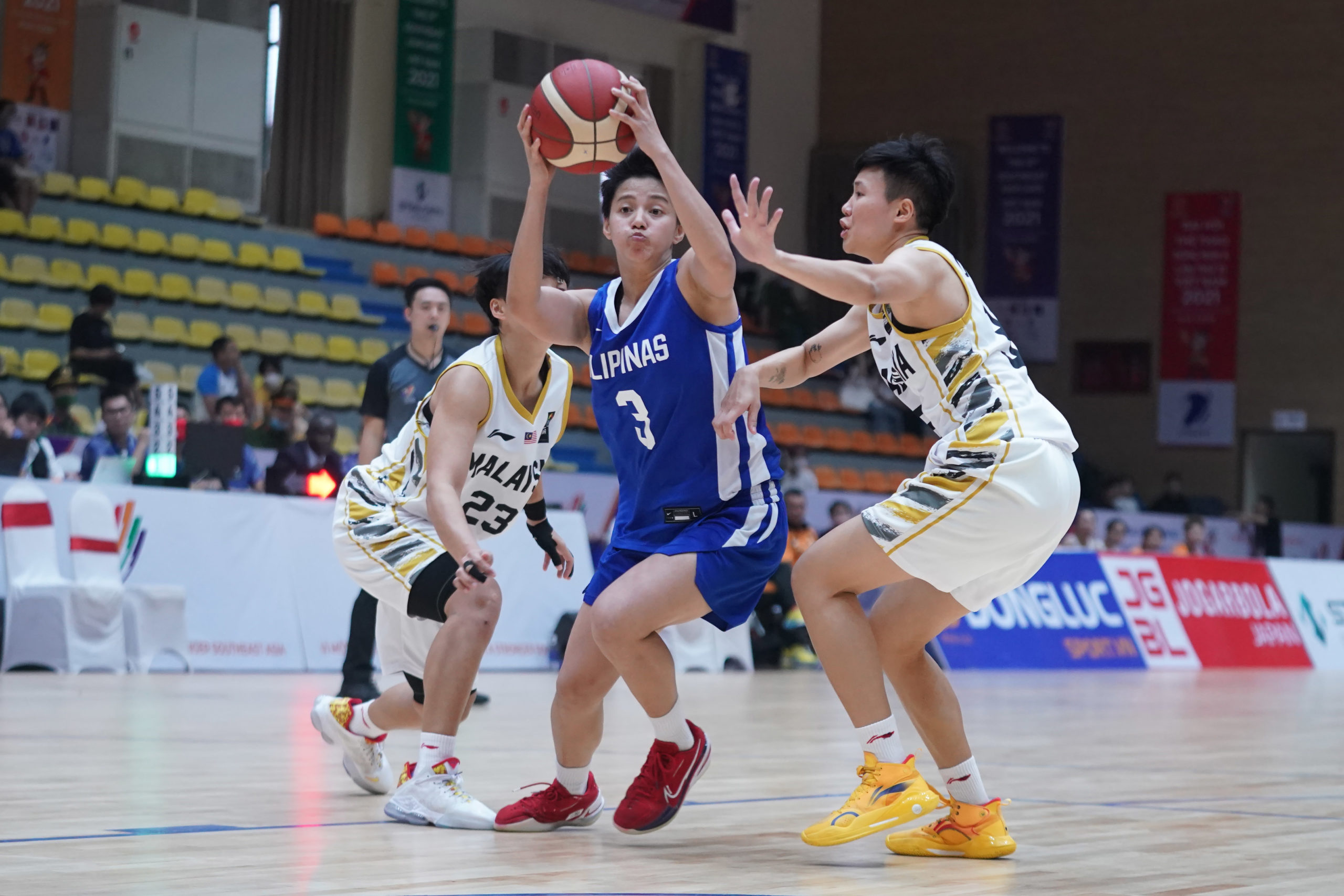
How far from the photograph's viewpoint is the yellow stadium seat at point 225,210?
18.5 metres

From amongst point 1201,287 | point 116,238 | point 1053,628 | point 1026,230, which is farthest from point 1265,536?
point 116,238

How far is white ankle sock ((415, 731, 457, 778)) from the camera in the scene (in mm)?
4520

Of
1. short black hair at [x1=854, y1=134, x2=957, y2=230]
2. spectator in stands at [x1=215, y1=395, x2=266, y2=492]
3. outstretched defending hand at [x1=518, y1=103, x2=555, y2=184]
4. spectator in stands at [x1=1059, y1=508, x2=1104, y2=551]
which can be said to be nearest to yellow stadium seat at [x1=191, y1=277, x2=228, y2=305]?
spectator in stands at [x1=215, y1=395, x2=266, y2=492]

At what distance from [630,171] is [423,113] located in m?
17.6

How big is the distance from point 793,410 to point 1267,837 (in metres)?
18.3

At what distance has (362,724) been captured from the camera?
5.08 meters

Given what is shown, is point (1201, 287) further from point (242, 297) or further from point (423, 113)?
point (242, 297)

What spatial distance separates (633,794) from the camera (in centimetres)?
426

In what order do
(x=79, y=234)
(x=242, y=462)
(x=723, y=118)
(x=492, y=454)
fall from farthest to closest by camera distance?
(x=723, y=118) → (x=79, y=234) → (x=242, y=462) → (x=492, y=454)

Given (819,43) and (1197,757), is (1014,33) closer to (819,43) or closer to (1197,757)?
(819,43)

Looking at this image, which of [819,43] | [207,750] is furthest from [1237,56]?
[207,750]

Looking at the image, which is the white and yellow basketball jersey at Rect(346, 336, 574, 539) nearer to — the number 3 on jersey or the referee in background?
the number 3 on jersey

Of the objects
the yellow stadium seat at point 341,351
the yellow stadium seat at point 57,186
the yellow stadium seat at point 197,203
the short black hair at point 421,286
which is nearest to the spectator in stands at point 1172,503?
the yellow stadium seat at point 341,351

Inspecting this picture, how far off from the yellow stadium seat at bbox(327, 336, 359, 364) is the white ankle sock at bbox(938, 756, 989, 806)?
14674 mm
